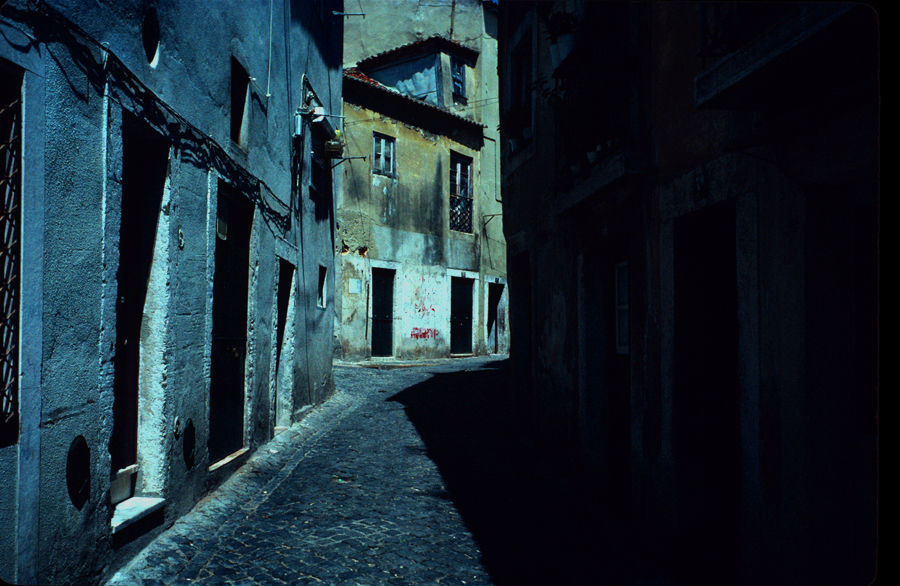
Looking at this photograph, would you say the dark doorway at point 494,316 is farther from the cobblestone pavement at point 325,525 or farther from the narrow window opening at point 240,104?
the narrow window opening at point 240,104

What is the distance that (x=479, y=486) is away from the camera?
21.0ft

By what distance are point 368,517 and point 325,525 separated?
1.23 feet

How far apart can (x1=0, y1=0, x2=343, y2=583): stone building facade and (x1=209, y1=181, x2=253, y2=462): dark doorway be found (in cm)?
3

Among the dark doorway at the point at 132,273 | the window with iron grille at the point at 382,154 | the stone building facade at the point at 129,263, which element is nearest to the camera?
the stone building facade at the point at 129,263

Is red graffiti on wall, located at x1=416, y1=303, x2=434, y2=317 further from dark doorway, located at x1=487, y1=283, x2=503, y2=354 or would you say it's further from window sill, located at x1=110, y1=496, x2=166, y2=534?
window sill, located at x1=110, y1=496, x2=166, y2=534

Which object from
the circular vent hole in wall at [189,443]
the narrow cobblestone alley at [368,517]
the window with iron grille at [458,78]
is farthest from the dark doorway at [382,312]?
the circular vent hole in wall at [189,443]

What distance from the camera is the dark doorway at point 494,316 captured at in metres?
24.1

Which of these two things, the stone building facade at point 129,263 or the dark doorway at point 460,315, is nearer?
the stone building facade at point 129,263

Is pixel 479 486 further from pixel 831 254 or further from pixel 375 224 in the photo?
pixel 375 224

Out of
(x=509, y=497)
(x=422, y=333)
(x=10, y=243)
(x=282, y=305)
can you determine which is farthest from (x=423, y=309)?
(x=10, y=243)

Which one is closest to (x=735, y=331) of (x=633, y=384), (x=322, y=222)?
(x=633, y=384)

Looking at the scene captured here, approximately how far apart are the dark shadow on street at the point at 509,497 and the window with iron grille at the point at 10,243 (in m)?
2.85

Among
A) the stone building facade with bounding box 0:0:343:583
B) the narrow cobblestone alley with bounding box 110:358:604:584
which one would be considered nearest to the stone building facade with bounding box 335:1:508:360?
the narrow cobblestone alley with bounding box 110:358:604:584

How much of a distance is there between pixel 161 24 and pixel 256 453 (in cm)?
472
